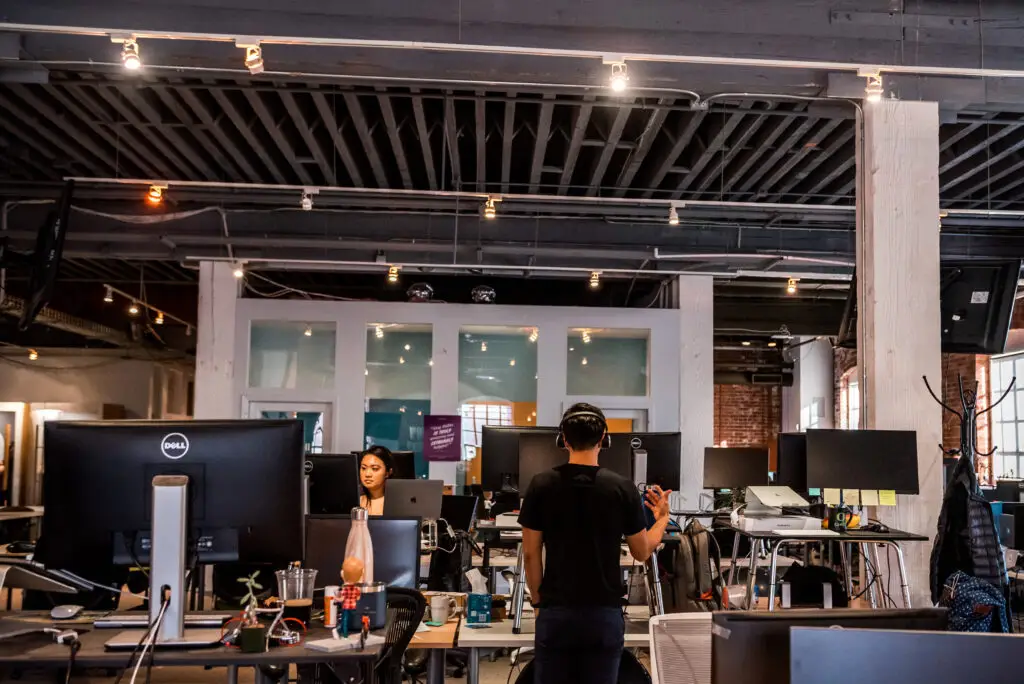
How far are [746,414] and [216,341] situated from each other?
13.0 m

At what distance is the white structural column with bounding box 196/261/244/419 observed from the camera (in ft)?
34.6

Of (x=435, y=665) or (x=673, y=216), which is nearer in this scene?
(x=435, y=665)

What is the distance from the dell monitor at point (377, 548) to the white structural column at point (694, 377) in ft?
23.9

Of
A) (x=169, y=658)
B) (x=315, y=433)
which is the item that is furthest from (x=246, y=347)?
(x=169, y=658)

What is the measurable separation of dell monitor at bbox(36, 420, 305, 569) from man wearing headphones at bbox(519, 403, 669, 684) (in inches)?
44.4

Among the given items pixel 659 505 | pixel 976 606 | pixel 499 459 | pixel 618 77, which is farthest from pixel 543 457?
pixel 976 606

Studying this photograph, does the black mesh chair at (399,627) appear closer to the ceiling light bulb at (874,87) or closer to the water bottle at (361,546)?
the water bottle at (361,546)

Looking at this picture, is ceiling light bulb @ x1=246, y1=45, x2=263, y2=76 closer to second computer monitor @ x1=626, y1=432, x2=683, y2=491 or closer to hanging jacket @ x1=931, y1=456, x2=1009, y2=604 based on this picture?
second computer monitor @ x1=626, y1=432, x2=683, y2=491

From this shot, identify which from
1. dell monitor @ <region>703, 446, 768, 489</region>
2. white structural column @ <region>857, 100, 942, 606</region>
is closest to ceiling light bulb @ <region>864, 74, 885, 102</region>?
white structural column @ <region>857, 100, 942, 606</region>

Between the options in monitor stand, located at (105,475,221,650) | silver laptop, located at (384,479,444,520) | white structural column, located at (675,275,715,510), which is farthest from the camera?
white structural column, located at (675,275,715,510)

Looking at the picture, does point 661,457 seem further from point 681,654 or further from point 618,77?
point 681,654

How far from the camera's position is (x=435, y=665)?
382cm

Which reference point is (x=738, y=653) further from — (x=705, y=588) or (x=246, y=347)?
(x=246, y=347)

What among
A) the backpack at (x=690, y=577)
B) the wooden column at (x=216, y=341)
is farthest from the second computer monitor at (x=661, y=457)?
the wooden column at (x=216, y=341)
